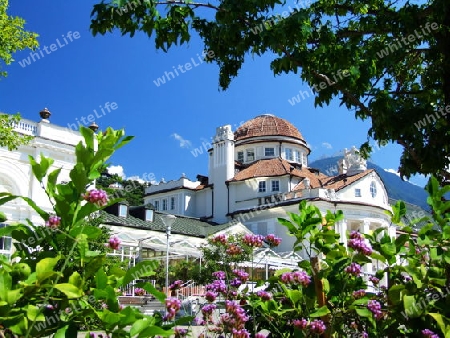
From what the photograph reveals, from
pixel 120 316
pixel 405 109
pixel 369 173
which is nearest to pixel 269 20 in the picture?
pixel 405 109

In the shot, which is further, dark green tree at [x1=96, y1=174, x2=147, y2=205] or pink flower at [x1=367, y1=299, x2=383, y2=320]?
dark green tree at [x1=96, y1=174, x2=147, y2=205]

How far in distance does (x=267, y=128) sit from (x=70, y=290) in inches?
1785

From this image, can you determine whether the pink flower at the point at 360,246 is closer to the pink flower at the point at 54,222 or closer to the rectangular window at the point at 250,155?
the pink flower at the point at 54,222

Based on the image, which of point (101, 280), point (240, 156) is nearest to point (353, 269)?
point (101, 280)

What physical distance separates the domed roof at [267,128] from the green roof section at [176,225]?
443 inches

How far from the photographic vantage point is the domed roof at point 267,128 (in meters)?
46.7

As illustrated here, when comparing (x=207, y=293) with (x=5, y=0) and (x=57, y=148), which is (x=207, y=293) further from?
(x=57, y=148)

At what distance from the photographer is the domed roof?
46.7 metres

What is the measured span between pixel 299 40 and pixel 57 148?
24.5 meters

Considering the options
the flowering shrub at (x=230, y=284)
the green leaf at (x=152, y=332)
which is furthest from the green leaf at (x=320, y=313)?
the green leaf at (x=152, y=332)

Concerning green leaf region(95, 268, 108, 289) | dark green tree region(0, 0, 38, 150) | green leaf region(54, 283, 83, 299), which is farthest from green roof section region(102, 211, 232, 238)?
green leaf region(54, 283, 83, 299)

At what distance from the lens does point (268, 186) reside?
4147 centimetres

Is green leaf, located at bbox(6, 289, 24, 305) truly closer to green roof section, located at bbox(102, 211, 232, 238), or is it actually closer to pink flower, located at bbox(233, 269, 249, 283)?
pink flower, located at bbox(233, 269, 249, 283)

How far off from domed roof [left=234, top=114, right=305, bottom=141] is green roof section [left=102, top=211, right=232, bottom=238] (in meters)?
11.2
